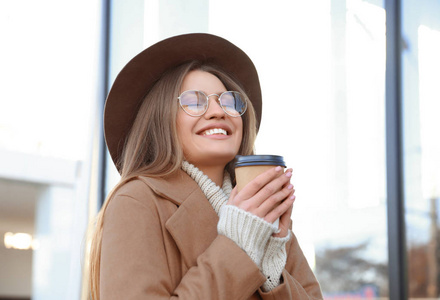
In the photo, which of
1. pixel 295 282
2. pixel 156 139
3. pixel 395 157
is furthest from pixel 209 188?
pixel 395 157

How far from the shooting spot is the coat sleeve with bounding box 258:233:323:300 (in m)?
1.19

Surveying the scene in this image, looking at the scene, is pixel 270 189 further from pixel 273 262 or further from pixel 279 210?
pixel 273 262

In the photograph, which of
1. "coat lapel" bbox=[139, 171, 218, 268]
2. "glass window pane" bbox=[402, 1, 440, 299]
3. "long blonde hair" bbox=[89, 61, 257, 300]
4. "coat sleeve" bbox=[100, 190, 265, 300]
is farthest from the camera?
"glass window pane" bbox=[402, 1, 440, 299]

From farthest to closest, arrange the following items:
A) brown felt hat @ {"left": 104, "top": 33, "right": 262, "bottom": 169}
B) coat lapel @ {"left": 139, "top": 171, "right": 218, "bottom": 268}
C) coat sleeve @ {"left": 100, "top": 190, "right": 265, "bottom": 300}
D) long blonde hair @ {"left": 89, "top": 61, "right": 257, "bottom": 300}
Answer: brown felt hat @ {"left": 104, "top": 33, "right": 262, "bottom": 169}, long blonde hair @ {"left": 89, "top": 61, "right": 257, "bottom": 300}, coat lapel @ {"left": 139, "top": 171, "right": 218, "bottom": 268}, coat sleeve @ {"left": 100, "top": 190, "right": 265, "bottom": 300}

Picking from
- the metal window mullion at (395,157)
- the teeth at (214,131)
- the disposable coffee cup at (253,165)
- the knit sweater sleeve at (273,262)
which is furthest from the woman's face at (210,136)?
the metal window mullion at (395,157)

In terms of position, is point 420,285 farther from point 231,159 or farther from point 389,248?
point 231,159

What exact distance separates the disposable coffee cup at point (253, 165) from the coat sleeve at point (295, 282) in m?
0.14

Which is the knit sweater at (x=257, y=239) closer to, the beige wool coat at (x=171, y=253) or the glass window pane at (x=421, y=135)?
the beige wool coat at (x=171, y=253)

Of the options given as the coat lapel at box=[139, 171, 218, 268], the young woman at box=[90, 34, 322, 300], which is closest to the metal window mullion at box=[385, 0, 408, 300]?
the young woman at box=[90, 34, 322, 300]

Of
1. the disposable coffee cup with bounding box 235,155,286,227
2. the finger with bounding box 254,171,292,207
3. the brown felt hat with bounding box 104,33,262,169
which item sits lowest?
the finger with bounding box 254,171,292,207

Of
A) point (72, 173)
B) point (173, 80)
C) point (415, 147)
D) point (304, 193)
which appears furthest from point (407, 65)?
point (72, 173)

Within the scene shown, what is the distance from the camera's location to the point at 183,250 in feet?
3.93

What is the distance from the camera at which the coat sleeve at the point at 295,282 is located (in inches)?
47.0

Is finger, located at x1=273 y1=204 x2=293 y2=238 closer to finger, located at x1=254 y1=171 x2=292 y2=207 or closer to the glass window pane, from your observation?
finger, located at x1=254 y1=171 x2=292 y2=207
